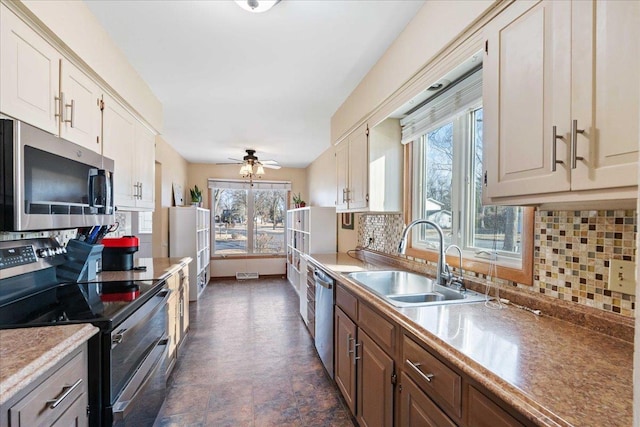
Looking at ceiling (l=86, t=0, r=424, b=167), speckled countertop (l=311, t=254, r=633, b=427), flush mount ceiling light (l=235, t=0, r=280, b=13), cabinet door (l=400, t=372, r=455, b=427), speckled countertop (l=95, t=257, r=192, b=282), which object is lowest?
cabinet door (l=400, t=372, r=455, b=427)

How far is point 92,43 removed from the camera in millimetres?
1767

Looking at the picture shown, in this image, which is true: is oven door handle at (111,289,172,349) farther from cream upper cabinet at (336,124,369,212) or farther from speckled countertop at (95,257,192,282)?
cream upper cabinet at (336,124,369,212)

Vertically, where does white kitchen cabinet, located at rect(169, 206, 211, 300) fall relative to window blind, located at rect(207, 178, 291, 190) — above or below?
below

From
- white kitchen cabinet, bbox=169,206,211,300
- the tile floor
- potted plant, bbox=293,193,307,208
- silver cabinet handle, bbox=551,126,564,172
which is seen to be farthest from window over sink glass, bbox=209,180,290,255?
silver cabinet handle, bbox=551,126,564,172

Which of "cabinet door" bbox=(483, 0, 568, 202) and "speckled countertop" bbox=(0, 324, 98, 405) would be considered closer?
"speckled countertop" bbox=(0, 324, 98, 405)

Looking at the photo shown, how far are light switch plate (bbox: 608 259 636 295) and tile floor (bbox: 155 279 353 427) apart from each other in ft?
5.61

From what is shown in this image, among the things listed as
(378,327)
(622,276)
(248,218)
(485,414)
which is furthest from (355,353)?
(248,218)

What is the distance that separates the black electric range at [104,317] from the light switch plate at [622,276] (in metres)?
1.86

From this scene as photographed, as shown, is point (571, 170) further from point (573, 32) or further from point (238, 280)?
point (238, 280)

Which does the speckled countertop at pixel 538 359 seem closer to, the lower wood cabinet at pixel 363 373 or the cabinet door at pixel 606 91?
the lower wood cabinet at pixel 363 373

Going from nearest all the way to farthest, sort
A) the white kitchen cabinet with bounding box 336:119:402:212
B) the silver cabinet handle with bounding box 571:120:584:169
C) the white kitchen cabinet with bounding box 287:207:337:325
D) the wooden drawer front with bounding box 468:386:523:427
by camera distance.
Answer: the wooden drawer front with bounding box 468:386:523:427 → the silver cabinet handle with bounding box 571:120:584:169 → the white kitchen cabinet with bounding box 336:119:402:212 → the white kitchen cabinet with bounding box 287:207:337:325

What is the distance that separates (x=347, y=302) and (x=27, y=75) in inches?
78.6

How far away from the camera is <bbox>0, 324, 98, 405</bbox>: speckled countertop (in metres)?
0.76

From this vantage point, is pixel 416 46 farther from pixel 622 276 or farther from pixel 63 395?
pixel 63 395
